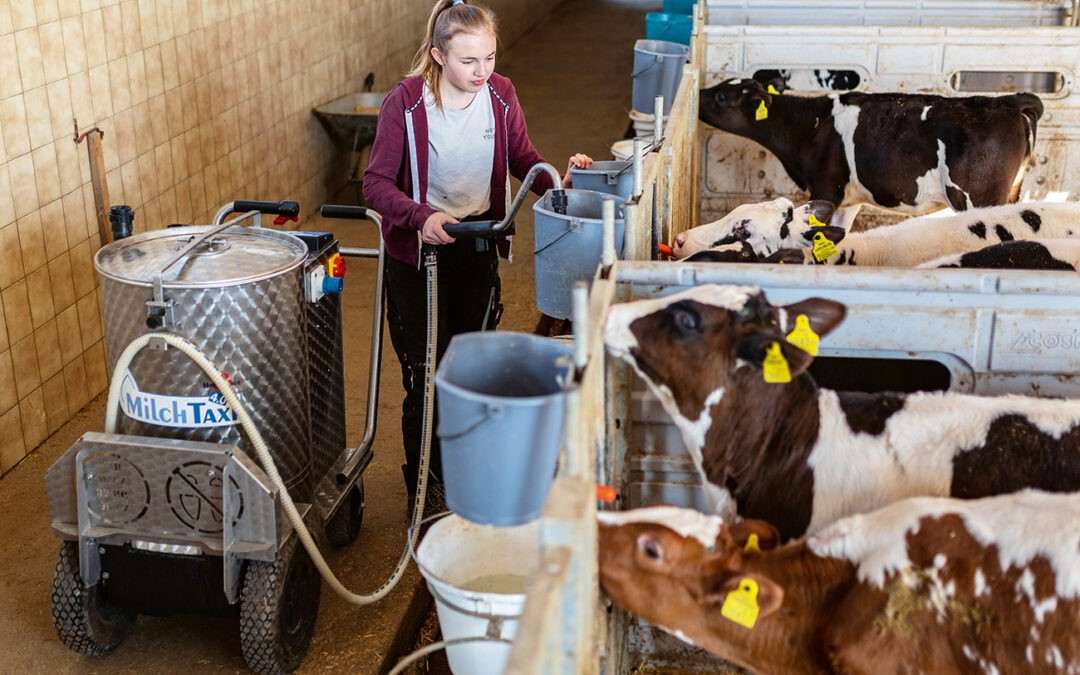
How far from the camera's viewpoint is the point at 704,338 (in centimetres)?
279

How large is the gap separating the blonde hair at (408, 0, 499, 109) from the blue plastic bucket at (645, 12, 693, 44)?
243 inches

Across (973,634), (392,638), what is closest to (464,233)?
(392,638)

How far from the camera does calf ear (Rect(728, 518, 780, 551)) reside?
2699mm

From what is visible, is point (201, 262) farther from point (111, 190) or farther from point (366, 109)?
point (366, 109)

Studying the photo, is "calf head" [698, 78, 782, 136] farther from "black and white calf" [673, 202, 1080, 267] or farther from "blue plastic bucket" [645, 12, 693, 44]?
"blue plastic bucket" [645, 12, 693, 44]

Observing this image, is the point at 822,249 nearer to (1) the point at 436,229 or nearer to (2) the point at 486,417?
(1) the point at 436,229

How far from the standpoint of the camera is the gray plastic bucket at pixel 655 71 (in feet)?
23.9

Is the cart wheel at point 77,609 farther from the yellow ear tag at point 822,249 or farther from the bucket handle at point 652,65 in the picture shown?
the bucket handle at point 652,65

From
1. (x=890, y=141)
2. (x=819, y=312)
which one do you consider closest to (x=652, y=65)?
(x=890, y=141)

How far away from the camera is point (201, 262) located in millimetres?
3281


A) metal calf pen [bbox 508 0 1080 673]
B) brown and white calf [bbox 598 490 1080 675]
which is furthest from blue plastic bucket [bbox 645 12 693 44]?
brown and white calf [bbox 598 490 1080 675]

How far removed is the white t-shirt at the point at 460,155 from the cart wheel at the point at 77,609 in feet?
5.27

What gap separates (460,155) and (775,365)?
1.65 m

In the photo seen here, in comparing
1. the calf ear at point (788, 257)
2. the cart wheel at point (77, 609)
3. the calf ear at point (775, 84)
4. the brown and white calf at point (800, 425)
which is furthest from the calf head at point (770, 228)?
the cart wheel at point (77, 609)
